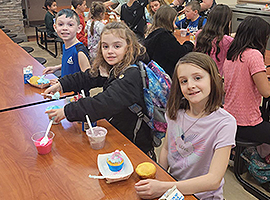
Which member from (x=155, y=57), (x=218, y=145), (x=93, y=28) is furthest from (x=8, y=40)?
(x=218, y=145)

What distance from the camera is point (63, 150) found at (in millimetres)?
1512

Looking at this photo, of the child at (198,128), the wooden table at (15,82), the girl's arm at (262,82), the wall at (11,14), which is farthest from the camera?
the wall at (11,14)

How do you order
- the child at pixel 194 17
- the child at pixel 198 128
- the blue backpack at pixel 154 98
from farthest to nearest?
the child at pixel 194 17
the blue backpack at pixel 154 98
the child at pixel 198 128

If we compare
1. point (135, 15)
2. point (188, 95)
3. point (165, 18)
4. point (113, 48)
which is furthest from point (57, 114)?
point (135, 15)

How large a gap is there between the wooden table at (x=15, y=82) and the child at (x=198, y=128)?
1.03 metres

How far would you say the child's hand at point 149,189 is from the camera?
3.85 feet

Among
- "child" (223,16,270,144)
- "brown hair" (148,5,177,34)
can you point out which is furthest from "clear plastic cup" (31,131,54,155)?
"brown hair" (148,5,177,34)

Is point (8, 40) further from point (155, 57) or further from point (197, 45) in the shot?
point (197, 45)

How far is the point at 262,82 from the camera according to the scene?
220cm

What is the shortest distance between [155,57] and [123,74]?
1.59 meters

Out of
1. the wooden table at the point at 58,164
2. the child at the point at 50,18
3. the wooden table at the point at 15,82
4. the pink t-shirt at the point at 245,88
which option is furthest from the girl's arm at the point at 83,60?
the child at the point at 50,18

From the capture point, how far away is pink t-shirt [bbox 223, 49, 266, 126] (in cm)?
223

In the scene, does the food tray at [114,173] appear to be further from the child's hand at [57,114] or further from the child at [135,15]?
the child at [135,15]

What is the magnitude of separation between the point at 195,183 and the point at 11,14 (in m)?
7.47
